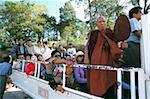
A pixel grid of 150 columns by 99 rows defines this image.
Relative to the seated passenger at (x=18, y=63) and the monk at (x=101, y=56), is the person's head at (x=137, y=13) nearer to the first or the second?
the monk at (x=101, y=56)

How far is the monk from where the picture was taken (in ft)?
11.8

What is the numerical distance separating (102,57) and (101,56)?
18 millimetres

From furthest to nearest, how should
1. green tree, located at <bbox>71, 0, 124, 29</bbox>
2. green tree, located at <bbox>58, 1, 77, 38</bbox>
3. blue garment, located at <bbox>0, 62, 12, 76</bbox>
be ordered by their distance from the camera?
1. green tree, located at <bbox>58, 1, 77, 38</bbox>
2. green tree, located at <bbox>71, 0, 124, 29</bbox>
3. blue garment, located at <bbox>0, 62, 12, 76</bbox>

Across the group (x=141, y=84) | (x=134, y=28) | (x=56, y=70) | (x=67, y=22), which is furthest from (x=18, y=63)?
(x=67, y=22)

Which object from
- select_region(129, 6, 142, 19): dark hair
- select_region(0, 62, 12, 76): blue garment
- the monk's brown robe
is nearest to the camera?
the monk's brown robe

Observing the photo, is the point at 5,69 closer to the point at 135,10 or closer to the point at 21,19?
the point at 135,10

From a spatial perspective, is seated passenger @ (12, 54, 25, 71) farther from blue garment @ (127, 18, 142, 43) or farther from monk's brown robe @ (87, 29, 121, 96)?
blue garment @ (127, 18, 142, 43)

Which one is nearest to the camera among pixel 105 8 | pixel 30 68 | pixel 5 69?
pixel 5 69

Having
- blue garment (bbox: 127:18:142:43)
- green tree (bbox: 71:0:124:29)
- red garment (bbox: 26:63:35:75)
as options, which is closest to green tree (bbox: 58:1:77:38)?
green tree (bbox: 71:0:124:29)

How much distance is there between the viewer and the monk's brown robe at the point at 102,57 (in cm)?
359

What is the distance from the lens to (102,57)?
12.1 feet

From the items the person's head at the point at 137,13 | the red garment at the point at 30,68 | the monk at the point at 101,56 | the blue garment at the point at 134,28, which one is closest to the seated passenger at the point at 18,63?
the red garment at the point at 30,68

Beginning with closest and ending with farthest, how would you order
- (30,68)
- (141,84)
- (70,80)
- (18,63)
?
(141,84)
(70,80)
(30,68)
(18,63)

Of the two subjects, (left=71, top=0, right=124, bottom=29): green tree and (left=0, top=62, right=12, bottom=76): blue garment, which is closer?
(left=0, top=62, right=12, bottom=76): blue garment
